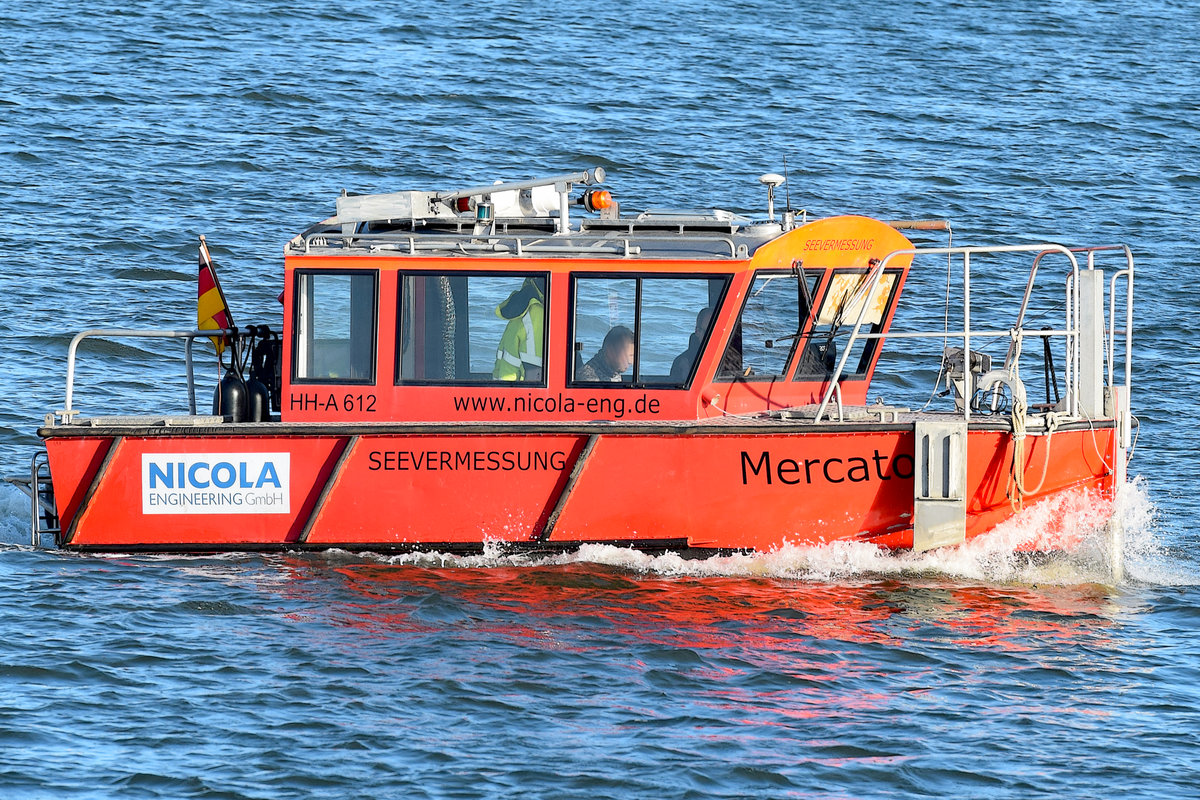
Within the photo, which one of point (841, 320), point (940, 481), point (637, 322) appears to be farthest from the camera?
point (841, 320)

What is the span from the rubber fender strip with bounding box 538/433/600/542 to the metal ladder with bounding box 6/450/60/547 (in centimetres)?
339

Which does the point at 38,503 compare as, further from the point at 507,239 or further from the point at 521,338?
the point at 507,239

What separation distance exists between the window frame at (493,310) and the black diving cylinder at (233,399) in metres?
1.09

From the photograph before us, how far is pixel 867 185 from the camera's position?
902 inches

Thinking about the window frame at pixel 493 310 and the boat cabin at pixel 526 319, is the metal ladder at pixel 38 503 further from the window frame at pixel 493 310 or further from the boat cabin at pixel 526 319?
the window frame at pixel 493 310

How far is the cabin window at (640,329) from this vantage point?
34.4ft

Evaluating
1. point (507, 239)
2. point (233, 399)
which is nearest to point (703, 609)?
point (507, 239)

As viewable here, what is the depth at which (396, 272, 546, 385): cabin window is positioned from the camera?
34.7 feet

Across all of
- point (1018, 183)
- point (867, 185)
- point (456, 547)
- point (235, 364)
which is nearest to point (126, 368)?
point (235, 364)

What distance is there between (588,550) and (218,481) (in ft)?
8.37

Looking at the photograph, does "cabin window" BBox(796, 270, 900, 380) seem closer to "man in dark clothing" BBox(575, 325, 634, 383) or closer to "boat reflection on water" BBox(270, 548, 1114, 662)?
"man in dark clothing" BBox(575, 325, 634, 383)

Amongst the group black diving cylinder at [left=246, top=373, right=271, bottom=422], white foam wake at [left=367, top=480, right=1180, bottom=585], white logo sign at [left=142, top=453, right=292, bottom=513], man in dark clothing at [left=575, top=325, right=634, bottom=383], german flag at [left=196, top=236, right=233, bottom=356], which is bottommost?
white foam wake at [left=367, top=480, right=1180, bottom=585]

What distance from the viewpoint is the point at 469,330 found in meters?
10.6

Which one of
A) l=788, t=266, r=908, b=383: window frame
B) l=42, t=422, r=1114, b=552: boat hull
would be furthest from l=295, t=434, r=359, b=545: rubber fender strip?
l=788, t=266, r=908, b=383: window frame
